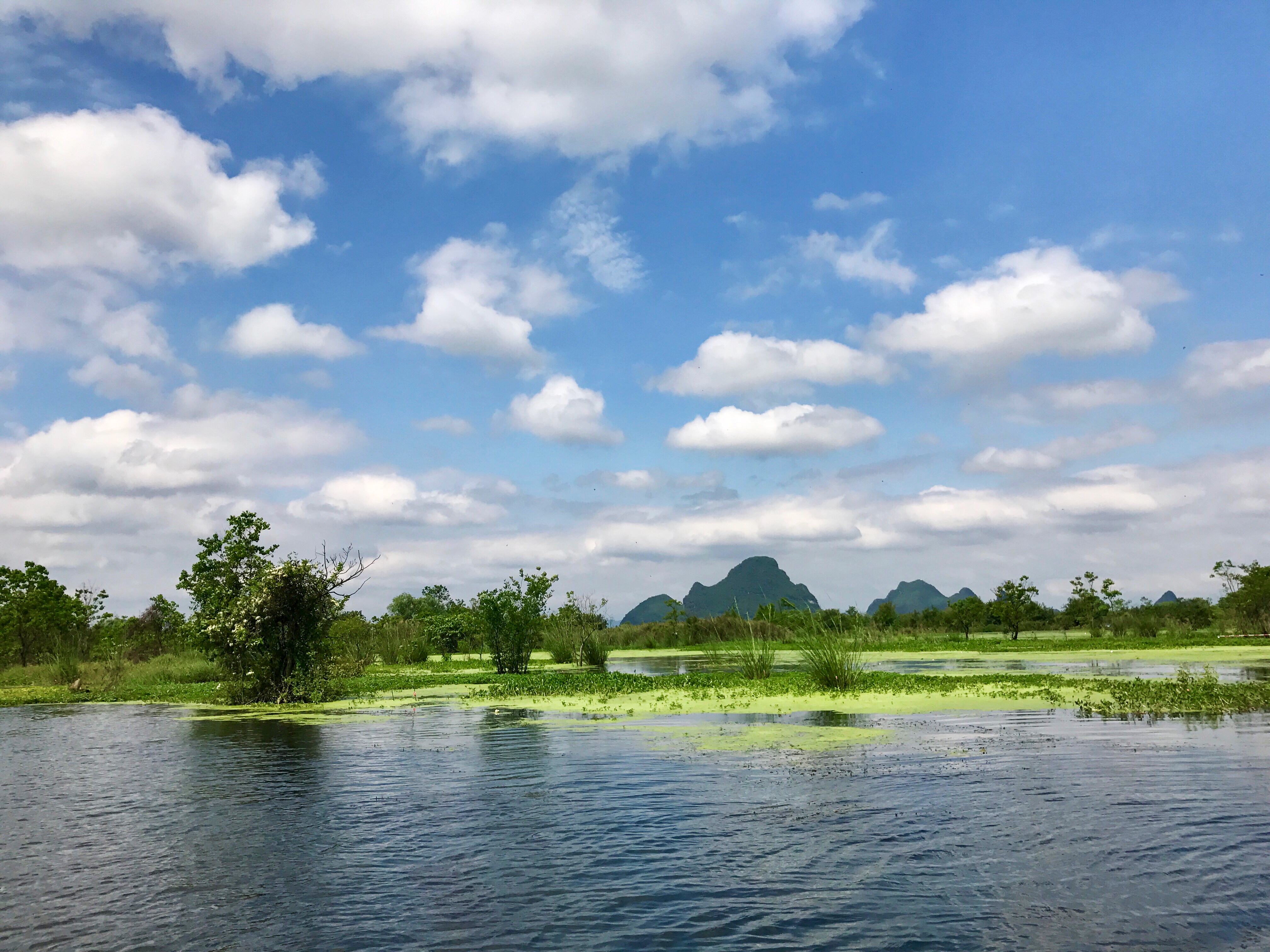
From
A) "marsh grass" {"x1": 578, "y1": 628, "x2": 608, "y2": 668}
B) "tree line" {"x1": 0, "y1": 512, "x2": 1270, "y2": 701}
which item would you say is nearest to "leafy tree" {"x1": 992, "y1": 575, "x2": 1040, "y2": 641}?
"tree line" {"x1": 0, "y1": 512, "x2": 1270, "y2": 701}

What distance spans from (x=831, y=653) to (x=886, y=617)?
74.9 metres

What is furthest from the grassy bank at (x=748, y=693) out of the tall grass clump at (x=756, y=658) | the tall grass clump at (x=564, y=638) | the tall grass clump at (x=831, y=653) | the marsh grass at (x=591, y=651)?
the tall grass clump at (x=564, y=638)

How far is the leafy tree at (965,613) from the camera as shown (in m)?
82.8

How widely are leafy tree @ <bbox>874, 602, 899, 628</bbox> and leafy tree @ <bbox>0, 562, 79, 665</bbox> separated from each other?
64823mm

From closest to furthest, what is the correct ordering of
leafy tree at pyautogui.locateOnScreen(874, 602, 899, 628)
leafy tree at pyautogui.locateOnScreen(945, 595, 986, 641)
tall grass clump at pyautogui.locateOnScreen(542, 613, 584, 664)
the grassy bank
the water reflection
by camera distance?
the grassy bank, the water reflection, tall grass clump at pyautogui.locateOnScreen(542, 613, 584, 664), leafy tree at pyautogui.locateOnScreen(945, 595, 986, 641), leafy tree at pyautogui.locateOnScreen(874, 602, 899, 628)

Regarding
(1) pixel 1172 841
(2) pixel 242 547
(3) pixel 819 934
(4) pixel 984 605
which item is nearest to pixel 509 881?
(3) pixel 819 934

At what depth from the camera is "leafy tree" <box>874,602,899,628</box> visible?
8772 cm

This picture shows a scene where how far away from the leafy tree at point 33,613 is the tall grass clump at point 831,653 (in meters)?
52.2

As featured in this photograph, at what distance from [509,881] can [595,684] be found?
818 inches

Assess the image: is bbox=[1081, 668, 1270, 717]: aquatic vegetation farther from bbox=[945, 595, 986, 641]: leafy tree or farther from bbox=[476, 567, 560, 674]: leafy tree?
bbox=[945, 595, 986, 641]: leafy tree

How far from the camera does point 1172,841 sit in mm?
9484

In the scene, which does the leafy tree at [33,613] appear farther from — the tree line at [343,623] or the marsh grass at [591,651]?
the marsh grass at [591,651]

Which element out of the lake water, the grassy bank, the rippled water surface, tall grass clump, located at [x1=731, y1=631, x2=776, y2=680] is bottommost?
the rippled water surface

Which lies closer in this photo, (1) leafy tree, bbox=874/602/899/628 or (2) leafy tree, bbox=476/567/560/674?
(2) leafy tree, bbox=476/567/560/674
